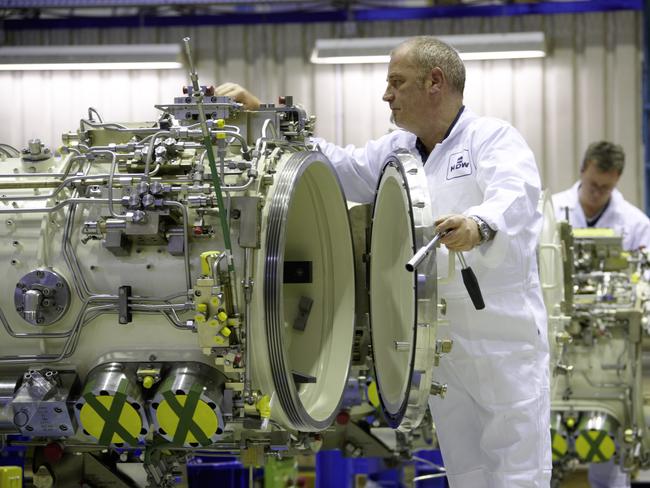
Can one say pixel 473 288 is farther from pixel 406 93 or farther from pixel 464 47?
pixel 464 47

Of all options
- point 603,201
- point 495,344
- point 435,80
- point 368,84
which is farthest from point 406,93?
point 368,84

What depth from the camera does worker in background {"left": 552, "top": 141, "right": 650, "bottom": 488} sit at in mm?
6012

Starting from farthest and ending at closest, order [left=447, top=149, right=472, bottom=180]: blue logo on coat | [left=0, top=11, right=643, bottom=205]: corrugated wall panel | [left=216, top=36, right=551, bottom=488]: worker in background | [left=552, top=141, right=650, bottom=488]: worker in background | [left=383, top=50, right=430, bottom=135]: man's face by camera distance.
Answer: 1. [left=0, top=11, right=643, bottom=205]: corrugated wall panel
2. [left=552, top=141, right=650, bottom=488]: worker in background
3. [left=383, top=50, right=430, bottom=135]: man's face
4. [left=447, top=149, right=472, bottom=180]: blue logo on coat
5. [left=216, top=36, right=551, bottom=488]: worker in background

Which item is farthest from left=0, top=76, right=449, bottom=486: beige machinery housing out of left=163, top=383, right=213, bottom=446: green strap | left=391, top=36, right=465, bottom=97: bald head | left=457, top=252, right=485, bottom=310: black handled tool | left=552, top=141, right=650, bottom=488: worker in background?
left=552, top=141, right=650, bottom=488: worker in background

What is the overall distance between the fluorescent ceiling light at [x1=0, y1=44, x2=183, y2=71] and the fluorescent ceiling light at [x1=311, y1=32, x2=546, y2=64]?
1023 mm

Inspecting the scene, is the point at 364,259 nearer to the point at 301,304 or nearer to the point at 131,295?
the point at 301,304

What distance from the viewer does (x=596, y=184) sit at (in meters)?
6.12

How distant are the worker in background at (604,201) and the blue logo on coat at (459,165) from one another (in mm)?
2871

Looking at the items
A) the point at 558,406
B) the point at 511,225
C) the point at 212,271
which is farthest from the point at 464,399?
the point at 558,406

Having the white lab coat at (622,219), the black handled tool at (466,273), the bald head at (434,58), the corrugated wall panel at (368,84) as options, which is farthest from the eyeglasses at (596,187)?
the black handled tool at (466,273)

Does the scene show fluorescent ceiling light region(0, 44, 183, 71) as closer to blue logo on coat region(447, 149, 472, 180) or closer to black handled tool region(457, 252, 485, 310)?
blue logo on coat region(447, 149, 472, 180)

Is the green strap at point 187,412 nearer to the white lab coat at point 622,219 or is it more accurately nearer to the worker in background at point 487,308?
the worker in background at point 487,308

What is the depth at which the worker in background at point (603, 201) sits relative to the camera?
6012 mm

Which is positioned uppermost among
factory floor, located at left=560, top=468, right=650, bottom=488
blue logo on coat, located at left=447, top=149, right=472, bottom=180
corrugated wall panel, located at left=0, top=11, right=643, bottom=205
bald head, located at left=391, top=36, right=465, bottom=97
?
corrugated wall panel, located at left=0, top=11, right=643, bottom=205
